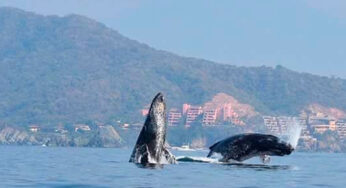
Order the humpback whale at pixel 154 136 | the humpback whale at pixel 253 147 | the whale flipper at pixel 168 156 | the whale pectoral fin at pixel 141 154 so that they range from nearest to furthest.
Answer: the humpback whale at pixel 154 136 < the whale pectoral fin at pixel 141 154 < the whale flipper at pixel 168 156 < the humpback whale at pixel 253 147

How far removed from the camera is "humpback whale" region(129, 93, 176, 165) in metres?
39.4

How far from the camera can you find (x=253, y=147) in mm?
44219

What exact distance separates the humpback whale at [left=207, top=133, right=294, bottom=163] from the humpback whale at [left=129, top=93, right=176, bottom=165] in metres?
5.32

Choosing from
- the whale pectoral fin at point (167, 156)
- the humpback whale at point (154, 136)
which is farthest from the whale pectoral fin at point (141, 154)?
the whale pectoral fin at point (167, 156)

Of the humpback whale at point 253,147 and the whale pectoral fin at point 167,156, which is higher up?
the humpback whale at point 253,147

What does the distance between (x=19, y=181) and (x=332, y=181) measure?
1260 centimetres

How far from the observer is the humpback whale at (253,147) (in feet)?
144

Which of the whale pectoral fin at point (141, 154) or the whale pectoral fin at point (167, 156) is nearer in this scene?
the whale pectoral fin at point (141, 154)

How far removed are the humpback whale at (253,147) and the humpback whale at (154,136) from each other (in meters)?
5.32

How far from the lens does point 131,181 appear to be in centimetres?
3125

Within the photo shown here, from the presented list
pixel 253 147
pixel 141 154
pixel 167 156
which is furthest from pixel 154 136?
pixel 253 147

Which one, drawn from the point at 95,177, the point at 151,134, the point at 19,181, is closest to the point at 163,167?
the point at 151,134

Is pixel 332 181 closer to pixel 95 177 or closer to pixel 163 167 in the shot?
pixel 163 167

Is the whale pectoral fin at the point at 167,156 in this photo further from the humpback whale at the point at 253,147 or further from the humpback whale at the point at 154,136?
the humpback whale at the point at 253,147
